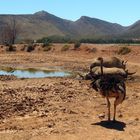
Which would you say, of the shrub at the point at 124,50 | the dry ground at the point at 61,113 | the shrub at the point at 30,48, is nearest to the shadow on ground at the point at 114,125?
the dry ground at the point at 61,113

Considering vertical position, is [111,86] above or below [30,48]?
above

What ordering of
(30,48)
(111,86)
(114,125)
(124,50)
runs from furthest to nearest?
(30,48)
(124,50)
(114,125)
(111,86)

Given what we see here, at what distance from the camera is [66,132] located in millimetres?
12391

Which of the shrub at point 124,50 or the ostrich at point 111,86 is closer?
the ostrich at point 111,86

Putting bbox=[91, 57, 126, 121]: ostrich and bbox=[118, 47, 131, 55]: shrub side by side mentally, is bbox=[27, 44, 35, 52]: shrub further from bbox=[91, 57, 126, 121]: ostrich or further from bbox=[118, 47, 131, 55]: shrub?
bbox=[91, 57, 126, 121]: ostrich

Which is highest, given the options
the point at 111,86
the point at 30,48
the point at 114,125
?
the point at 111,86

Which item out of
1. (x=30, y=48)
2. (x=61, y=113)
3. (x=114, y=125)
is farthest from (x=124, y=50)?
(x=114, y=125)

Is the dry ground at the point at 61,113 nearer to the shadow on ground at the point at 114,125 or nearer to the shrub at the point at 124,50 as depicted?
the shadow on ground at the point at 114,125

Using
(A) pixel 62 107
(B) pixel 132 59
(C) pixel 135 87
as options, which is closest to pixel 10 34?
(B) pixel 132 59

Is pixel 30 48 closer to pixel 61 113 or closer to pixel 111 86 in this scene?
pixel 61 113

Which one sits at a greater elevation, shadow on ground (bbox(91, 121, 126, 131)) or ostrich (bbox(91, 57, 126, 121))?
ostrich (bbox(91, 57, 126, 121))

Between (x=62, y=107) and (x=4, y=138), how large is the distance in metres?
4.37

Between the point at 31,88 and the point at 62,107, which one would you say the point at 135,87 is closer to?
the point at 31,88

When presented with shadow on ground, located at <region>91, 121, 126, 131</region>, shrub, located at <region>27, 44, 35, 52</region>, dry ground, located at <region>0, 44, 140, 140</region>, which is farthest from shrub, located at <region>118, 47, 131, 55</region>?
shadow on ground, located at <region>91, 121, 126, 131</region>
